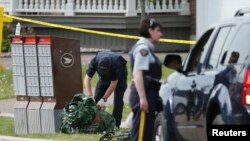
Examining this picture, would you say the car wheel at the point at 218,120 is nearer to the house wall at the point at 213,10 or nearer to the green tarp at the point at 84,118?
the green tarp at the point at 84,118

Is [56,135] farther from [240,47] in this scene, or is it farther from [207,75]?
[240,47]

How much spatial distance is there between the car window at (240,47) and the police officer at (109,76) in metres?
4.06

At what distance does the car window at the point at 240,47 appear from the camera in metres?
6.97

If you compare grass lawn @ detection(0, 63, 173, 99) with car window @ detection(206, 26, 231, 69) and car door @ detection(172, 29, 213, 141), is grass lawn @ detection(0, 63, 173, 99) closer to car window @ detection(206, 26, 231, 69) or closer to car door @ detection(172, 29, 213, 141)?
car door @ detection(172, 29, 213, 141)

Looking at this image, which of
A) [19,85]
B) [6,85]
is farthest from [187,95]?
[6,85]

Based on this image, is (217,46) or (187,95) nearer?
(217,46)

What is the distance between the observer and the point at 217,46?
7.83 meters

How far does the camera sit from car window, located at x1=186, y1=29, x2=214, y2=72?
8.34 m

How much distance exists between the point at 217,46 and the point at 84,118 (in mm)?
3840

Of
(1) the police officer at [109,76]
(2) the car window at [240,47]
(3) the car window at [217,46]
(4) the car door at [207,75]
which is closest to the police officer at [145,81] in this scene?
(4) the car door at [207,75]

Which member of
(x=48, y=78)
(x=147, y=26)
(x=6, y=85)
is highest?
(x=147, y=26)

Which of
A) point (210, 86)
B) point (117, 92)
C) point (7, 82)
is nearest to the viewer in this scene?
point (210, 86)

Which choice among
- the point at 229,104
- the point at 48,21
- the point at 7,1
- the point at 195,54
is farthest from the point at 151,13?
the point at 229,104

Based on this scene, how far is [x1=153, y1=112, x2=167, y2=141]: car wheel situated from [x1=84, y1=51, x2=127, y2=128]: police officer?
2.51 m
